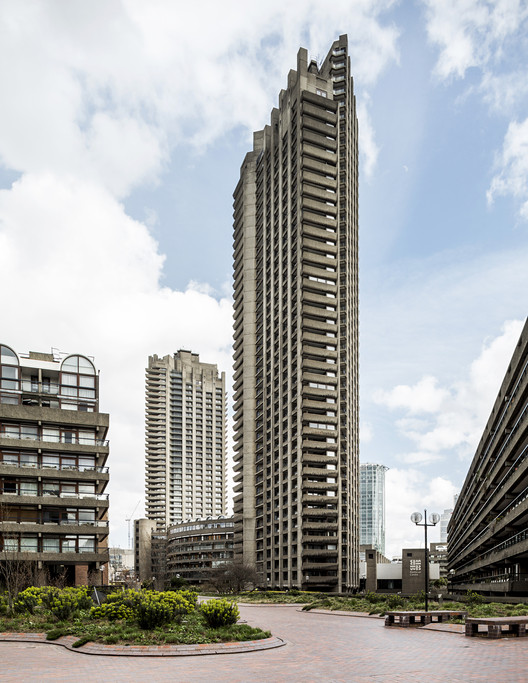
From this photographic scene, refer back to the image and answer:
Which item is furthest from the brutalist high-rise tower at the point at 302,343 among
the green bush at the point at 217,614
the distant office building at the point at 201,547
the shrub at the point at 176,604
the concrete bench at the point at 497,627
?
the green bush at the point at 217,614

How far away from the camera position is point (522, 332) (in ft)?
141

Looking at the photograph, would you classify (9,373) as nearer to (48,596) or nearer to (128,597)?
(48,596)

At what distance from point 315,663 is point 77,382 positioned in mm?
44915

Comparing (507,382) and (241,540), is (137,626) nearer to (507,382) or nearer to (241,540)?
(507,382)

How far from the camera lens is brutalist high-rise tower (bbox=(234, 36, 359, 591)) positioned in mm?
100188

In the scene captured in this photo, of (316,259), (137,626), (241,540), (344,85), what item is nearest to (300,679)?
(137,626)

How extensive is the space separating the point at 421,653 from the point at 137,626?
9.14 m

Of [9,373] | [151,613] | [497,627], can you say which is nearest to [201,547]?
[9,373]

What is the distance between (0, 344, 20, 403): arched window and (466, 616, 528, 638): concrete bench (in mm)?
43645

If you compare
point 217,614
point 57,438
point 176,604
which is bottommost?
point 217,614

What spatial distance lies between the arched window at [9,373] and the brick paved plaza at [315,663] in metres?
37.2

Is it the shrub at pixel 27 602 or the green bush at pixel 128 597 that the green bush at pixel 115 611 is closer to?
the green bush at pixel 128 597

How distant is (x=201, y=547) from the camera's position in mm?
160125

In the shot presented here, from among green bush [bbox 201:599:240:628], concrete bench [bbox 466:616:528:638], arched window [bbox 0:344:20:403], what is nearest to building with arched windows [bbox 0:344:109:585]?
arched window [bbox 0:344:20:403]
